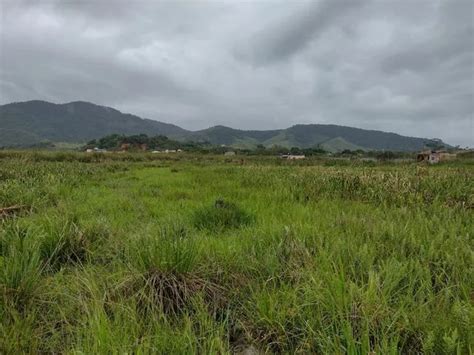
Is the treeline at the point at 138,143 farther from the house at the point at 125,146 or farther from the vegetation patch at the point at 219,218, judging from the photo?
the vegetation patch at the point at 219,218

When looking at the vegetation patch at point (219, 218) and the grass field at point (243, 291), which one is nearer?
the grass field at point (243, 291)

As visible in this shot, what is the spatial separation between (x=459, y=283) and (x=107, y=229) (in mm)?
4601

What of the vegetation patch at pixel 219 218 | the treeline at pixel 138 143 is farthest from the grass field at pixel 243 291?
the treeline at pixel 138 143

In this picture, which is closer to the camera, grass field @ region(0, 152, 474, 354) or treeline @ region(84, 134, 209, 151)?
grass field @ region(0, 152, 474, 354)

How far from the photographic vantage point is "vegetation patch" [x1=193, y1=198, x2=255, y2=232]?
5199 mm

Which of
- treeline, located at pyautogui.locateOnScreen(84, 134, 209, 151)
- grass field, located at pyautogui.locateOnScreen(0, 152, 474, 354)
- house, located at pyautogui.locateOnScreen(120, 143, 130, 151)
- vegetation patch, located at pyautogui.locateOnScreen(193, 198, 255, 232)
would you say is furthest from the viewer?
treeline, located at pyautogui.locateOnScreen(84, 134, 209, 151)

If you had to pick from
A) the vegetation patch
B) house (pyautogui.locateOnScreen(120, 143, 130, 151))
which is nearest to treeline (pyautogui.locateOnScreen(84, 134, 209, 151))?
house (pyautogui.locateOnScreen(120, 143, 130, 151))

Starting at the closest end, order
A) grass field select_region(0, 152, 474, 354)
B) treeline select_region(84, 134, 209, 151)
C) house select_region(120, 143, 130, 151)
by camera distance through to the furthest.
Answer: grass field select_region(0, 152, 474, 354), house select_region(120, 143, 130, 151), treeline select_region(84, 134, 209, 151)

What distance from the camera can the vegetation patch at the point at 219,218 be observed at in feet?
17.1

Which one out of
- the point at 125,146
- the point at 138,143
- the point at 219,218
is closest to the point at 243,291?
the point at 219,218

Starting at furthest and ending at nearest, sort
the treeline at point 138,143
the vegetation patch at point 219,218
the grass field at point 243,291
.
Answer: the treeline at point 138,143 < the vegetation patch at point 219,218 < the grass field at point 243,291

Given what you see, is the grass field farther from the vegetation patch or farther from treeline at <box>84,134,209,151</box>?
treeline at <box>84,134,209,151</box>

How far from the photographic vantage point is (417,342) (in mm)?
2156

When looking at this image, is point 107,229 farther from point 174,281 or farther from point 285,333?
point 285,333
